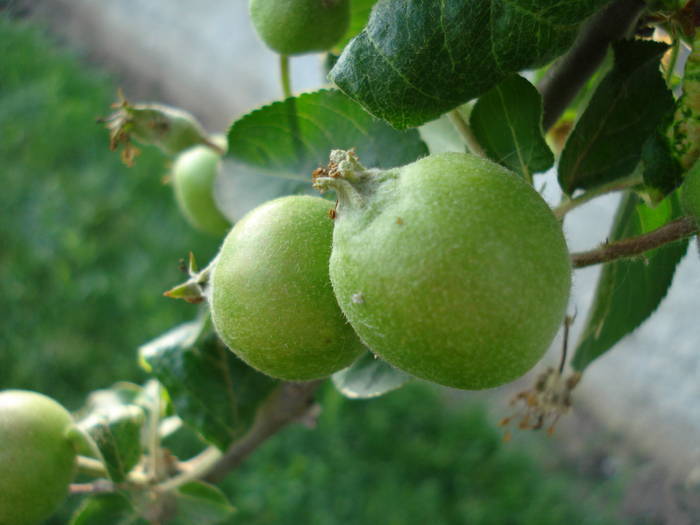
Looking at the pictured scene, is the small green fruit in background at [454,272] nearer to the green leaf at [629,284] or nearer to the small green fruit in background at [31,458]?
the green leaf at [629,284]

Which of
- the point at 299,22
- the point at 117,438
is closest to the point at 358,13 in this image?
the point at 299,22

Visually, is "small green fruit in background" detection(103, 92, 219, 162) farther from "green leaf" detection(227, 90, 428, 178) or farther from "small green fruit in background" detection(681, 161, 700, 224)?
"small green fruit in background" detection(681, 161, 700, 224)

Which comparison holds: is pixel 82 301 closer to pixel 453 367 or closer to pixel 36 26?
pixel 36 26

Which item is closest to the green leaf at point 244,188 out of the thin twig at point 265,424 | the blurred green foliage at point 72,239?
the thin twig at point 265,424

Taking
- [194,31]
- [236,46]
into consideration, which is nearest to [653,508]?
[236,46]

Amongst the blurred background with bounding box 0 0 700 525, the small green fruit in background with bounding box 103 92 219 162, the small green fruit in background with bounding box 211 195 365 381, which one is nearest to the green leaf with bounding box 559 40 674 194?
the small green fruit in background with bounding box 211 195 365 381

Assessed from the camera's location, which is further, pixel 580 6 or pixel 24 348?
pixel 24 348
